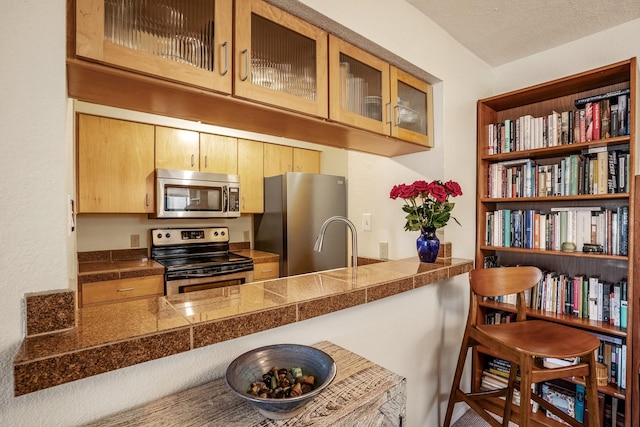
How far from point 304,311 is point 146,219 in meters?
2.42

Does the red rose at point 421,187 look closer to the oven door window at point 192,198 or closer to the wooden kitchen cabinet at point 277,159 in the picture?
the oven door window at point 192,198

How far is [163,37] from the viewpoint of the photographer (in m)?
0.98

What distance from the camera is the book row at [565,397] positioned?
1694 mm

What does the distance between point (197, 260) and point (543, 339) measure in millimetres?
2538

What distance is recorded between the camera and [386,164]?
224 cm

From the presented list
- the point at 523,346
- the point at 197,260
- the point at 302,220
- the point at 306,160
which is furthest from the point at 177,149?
the point at 523,346

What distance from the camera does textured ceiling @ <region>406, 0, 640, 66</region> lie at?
1.66 metres

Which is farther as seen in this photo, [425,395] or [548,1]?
[425,395]

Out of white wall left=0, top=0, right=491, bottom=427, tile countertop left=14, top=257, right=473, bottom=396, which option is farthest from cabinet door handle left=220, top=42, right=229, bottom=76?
tile countertop left=14, top=257, right=473, bottom=396

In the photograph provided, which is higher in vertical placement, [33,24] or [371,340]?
[33,24]

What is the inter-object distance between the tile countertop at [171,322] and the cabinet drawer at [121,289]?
1.50 meters

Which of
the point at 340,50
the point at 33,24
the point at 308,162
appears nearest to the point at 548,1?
the point at 340,50

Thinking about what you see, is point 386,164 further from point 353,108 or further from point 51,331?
point 51,331

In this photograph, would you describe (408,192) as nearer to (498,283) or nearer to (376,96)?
(376,96)
